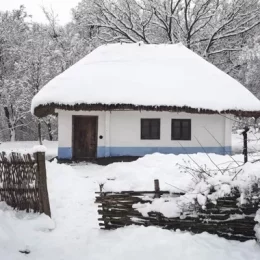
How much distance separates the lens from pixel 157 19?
28266 mm

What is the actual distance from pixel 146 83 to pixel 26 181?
1032cm

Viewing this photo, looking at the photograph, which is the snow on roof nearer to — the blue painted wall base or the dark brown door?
the dark brown door

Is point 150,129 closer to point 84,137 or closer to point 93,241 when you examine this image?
point 84,137

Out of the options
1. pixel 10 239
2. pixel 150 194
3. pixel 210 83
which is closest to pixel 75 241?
pixel 10 239

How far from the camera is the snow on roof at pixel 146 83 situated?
1458 centimetres

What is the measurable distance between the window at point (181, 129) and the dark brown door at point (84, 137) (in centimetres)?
363

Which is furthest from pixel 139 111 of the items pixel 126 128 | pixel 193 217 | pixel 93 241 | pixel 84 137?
pixel 93 241

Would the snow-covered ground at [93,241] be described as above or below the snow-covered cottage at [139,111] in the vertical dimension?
below

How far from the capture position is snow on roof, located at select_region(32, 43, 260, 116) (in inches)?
574

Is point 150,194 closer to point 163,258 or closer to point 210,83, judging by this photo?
point 163,258

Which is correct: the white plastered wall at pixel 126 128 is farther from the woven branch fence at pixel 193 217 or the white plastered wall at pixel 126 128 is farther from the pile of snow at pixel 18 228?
the woven branch fence at pixel 193 217

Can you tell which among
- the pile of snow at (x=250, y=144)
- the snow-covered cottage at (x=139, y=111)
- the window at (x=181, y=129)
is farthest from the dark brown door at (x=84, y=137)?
the pile of snow at (x=250, y=144)

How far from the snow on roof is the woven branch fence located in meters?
9.00

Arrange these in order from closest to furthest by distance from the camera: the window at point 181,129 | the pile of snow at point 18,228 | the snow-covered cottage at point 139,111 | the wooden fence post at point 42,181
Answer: the pile of snow at point 18,228 → the wooden fence post at point 42,181 → the snow-covered cottage at point 139,111 → the window at point 181,129
